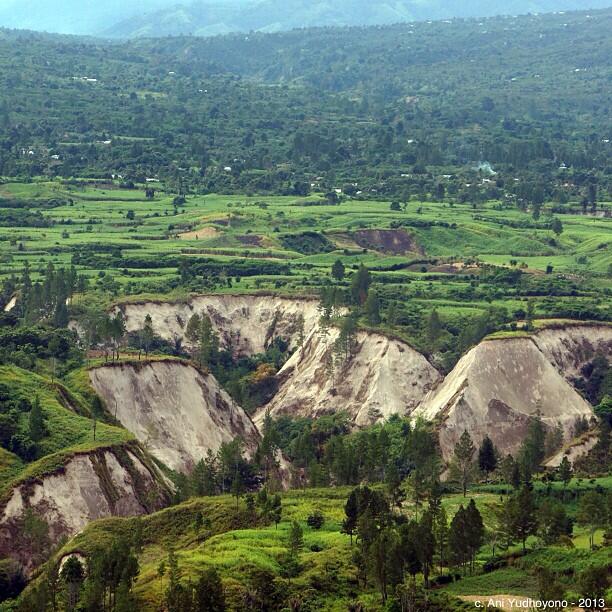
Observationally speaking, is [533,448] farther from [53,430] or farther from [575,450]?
[53,430]

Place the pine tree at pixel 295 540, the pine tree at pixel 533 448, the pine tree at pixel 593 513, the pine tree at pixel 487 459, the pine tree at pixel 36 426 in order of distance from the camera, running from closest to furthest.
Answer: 1. the pine tree at pixel 295 540
2. the pine tree at pixel 593 513
3. the pine tree at pixel 36 426
4. the pine tree at pixel 533 448
5. the pine tree at pixel 487 459

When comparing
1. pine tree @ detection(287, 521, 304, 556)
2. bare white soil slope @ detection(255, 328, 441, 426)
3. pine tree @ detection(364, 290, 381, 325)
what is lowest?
bare white soil slope @ detection(255, 328, 441, 426)

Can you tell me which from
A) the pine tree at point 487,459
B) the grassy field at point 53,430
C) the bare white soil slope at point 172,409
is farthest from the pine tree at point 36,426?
the pine tree at point 487,459

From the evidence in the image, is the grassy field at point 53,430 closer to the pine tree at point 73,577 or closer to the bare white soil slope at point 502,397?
the pine tree at point 73,577

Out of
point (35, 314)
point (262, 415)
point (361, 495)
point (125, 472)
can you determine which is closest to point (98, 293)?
point (35, 314)

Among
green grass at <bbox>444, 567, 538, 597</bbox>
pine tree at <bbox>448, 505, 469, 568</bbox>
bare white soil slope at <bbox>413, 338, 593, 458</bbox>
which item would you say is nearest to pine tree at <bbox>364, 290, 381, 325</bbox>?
bare white soil slope at <bbox>413, 338, 593, 458</bbox>

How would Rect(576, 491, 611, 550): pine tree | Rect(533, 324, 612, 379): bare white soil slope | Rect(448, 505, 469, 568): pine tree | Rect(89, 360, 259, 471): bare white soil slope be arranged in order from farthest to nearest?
1. Rect(533, 324, 612, 379): bare white soil slope
2. Rect(89, 360, 259, 471): bare white soil slope
3. Rect(576, 491, 611, 550): pine tree
4. Rect(448, 505, 469, 568): pine tree

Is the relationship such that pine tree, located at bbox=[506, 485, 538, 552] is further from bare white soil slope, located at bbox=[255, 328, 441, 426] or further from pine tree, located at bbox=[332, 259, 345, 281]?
pine tree, located at bbox=[332, 259, 345, 281]

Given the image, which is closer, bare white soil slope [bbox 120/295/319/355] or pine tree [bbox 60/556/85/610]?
pine tree [bbox 60/556/85/610]
